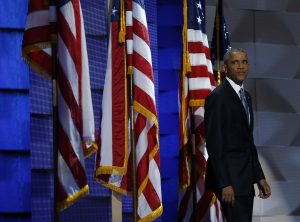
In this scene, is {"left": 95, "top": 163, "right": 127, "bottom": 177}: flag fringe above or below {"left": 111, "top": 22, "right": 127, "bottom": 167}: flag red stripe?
below

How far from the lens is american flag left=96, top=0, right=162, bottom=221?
4633mm

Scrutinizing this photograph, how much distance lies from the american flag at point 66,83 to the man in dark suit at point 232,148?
1.01m

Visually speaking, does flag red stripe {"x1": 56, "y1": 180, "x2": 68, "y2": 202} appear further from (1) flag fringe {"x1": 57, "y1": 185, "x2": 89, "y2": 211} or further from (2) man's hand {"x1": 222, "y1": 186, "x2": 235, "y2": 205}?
(2) man's hand {"x1": 222, "y1": 186, "x2": 235, "y2": 205}

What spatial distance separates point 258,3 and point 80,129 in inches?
130

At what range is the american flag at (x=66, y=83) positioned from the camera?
404 cm

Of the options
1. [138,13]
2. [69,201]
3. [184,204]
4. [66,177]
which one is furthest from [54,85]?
[184,204]

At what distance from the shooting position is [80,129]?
13.7 feet

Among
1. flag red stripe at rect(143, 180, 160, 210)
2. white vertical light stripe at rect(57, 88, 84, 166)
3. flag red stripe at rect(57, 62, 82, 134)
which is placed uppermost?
flag red stripe at rect(57, 62, 82, 134)

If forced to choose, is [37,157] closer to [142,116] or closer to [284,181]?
[142,116]

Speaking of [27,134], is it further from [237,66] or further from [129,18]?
[237,66]

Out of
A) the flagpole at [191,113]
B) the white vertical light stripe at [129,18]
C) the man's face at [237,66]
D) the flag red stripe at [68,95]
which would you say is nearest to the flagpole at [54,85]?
the flag red stripe at [68,95]

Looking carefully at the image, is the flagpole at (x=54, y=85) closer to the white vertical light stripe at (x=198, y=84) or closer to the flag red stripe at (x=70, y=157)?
the flag red stripe at (x=70, y=157)

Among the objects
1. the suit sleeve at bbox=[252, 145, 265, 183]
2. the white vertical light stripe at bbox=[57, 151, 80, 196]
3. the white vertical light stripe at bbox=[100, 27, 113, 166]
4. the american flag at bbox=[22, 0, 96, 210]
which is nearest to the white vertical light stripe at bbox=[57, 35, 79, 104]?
the american flag at bbox=[22, 0, 96, 210]

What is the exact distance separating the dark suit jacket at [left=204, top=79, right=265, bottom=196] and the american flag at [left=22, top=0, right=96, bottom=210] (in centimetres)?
105
